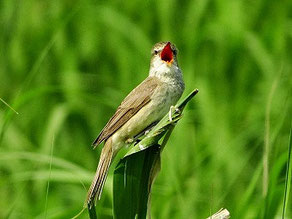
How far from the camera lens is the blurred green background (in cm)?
580

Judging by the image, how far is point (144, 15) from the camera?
7.00 meters

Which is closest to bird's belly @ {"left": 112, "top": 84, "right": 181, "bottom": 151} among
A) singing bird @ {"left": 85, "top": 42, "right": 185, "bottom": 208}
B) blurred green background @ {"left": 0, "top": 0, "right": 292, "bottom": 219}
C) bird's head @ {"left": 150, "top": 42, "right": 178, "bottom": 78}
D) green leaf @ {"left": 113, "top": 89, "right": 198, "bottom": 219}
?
singing bird @ {"left": 85, "top": 42, "right": 185, "bottom": 208}

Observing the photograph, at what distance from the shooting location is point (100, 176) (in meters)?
3.40

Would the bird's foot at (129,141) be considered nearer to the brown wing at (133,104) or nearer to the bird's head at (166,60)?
the brown wing at (133,104)

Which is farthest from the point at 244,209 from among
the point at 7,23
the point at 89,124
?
the point at 89,124

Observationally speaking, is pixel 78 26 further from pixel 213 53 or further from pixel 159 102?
pixel 159 102

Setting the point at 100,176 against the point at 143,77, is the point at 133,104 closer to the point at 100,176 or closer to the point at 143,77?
the point at 100,176

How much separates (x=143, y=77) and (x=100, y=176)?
2.91m

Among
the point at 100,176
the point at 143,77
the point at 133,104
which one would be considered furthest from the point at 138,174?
the point at 143,77

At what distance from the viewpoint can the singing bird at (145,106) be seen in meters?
3.87

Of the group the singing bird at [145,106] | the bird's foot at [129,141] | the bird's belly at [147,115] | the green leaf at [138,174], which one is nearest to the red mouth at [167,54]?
the singing bird at [145,106]

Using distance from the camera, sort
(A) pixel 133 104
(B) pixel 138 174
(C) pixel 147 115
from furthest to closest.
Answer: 1. (A) pixel 133 104
2. (C) pixel 147 115
3. (B) pixel 138 174

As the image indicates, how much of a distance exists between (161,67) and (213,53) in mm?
2644

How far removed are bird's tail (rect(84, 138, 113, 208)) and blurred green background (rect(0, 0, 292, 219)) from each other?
1.66 m
